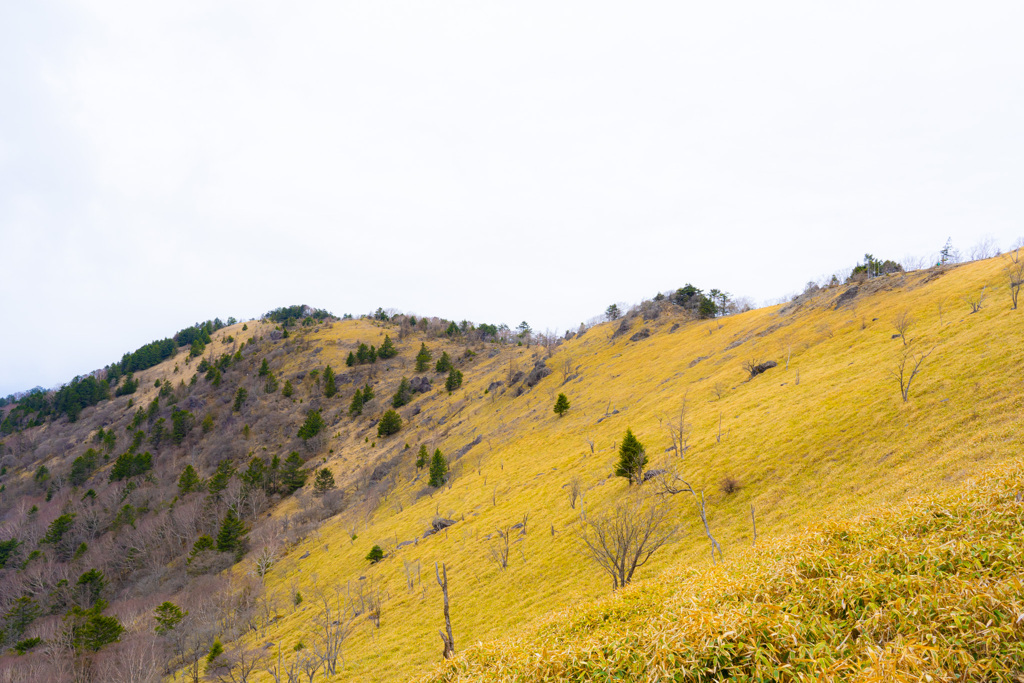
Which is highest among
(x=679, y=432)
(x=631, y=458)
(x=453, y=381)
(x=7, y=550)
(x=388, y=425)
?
(x=453, y=381)

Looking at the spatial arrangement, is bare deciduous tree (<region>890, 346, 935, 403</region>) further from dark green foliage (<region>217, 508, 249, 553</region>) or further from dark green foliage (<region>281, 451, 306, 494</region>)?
dark green foliage (<region>281, 451, 306, 494</region>)

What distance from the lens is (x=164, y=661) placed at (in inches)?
1481

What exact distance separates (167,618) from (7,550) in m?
62.8

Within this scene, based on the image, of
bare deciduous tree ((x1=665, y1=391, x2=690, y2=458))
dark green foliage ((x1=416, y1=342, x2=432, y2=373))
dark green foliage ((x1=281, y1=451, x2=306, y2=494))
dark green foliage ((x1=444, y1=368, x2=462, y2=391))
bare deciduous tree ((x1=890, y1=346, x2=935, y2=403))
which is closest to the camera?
bare deciduous tree ((x1=890, y1=346, x2=935, y2=403))

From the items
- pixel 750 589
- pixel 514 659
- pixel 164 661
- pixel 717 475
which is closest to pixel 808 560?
pixel 750 589

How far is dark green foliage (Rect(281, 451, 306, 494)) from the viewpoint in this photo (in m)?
79.4

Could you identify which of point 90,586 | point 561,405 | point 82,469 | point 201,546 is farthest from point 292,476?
point 82,469

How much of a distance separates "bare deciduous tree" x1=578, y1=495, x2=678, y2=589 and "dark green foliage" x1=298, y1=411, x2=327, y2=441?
81.7 m

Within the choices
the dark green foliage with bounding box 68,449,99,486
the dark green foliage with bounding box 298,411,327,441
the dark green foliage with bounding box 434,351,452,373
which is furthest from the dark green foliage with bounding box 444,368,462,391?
the dark green foliage with bounding box 68,449,99,486

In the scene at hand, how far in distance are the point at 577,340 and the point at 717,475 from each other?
70.1m

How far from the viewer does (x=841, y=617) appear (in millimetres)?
7098

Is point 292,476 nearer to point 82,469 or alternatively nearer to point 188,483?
point 188,483

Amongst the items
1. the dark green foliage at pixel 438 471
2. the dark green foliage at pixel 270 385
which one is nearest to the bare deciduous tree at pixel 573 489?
the dark green foliage at pixel 438 471

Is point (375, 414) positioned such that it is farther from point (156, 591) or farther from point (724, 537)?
point (724, 537)
